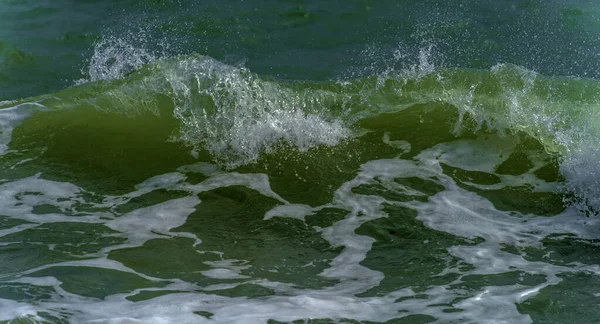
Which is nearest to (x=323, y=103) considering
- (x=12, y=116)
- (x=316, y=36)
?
(x=316, y=36)

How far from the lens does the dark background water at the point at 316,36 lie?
27.0 feet

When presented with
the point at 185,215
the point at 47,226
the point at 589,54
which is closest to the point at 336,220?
the point at 185,215

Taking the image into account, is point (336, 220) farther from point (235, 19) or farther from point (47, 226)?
point (235, 19)

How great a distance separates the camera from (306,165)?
253 inches

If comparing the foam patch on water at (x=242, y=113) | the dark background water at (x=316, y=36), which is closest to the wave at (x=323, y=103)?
the foam patch on water at (x=242, y=113)

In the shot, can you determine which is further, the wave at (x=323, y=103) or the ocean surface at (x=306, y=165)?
the wave at (x=323, y=103)

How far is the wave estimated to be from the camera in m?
6.60

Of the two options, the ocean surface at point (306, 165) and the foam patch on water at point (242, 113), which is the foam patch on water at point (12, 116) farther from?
the foam patch on water at point (242, 113)

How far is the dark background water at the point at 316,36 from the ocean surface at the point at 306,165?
3 cm

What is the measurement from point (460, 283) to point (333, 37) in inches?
188

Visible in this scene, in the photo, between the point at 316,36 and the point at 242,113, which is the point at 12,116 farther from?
the point at 316,36

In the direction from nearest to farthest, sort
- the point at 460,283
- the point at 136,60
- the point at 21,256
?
the point at 460,283 → the point at 21,256 → the point at 136,60

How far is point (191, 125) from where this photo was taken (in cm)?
698

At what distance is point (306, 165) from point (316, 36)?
113 inches
